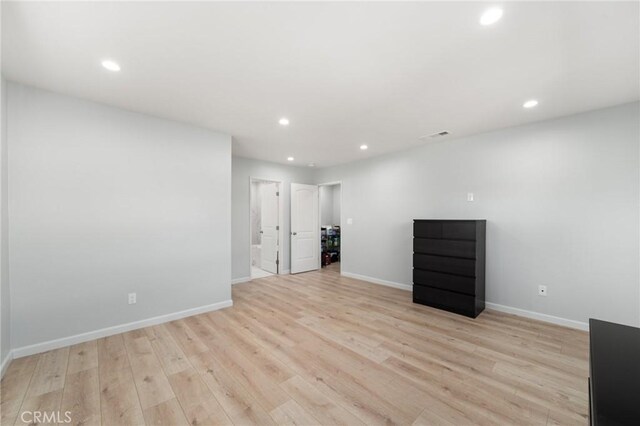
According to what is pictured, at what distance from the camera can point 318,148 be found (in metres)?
4.47

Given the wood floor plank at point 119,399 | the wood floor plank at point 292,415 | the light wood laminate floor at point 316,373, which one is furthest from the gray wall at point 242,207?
the wood floor plank at point 292,415

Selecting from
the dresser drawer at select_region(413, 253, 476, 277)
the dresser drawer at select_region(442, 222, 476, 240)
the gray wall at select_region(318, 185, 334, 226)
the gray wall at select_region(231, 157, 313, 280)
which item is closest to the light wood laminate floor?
the dresser drawer at select_region(413, 253, 476, 277)

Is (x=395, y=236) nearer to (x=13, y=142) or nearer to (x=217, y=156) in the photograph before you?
(x=217, y=156)

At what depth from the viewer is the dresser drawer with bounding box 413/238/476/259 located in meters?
3.31

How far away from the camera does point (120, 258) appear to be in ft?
9.28

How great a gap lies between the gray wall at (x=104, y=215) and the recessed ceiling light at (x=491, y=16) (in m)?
3.24

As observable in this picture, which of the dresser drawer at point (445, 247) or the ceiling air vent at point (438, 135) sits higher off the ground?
the ceiling air vent at point (438, 135)

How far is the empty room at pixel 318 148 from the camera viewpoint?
1638 millimetres

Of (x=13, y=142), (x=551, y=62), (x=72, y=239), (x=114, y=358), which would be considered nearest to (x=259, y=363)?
(x=114, y=358)

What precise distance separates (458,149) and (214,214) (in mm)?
3872

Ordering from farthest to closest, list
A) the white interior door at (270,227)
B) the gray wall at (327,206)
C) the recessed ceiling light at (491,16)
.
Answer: the gray wall at (327,206), the white interior door at (270,227), the recessed ceiling light at (491,16)

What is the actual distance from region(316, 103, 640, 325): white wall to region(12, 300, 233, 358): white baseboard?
3454mm

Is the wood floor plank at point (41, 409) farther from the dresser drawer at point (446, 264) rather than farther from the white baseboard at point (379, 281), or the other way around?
the white baseboard at point (379, 281)

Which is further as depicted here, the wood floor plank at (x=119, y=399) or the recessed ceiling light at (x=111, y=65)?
the recessed ceiling light at (x=111, y=65)
